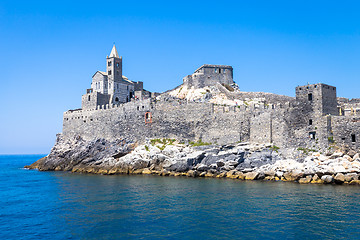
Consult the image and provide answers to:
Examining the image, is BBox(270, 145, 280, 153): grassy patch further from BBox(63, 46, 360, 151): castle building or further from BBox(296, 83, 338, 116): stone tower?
BBox(296, 83, 338, 116): stone tower

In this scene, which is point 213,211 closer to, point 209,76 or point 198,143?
point 198,143

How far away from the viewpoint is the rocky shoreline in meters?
34.5

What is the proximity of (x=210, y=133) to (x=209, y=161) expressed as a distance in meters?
5.96

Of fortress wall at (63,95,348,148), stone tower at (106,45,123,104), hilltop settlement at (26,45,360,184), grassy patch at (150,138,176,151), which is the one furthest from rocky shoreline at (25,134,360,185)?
stone tower at (106,45,123,104)

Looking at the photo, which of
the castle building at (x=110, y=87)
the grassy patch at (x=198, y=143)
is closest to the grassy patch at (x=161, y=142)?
the grassy patch at (x=198, y=143)

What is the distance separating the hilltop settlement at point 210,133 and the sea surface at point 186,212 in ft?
16.5

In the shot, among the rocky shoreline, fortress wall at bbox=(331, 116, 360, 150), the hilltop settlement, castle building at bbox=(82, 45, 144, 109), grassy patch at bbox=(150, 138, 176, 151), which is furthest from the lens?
castle building at bbox=(82, 45, 144, 109)

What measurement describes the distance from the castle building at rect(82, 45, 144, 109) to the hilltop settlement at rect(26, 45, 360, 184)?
20 centimetres

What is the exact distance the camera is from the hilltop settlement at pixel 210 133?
1439 inches

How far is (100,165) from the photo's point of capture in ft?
171

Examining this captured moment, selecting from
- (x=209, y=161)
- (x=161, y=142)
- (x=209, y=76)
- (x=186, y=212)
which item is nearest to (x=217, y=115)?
(x=209, y=161)

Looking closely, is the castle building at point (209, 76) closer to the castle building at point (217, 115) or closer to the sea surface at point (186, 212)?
the castle building at point (217, 115)

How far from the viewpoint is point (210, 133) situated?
47.6m

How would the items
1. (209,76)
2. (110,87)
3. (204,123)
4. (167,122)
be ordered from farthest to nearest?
1. (110,87)
2. (209,76)
3. (167,122)
4. (204,123)
